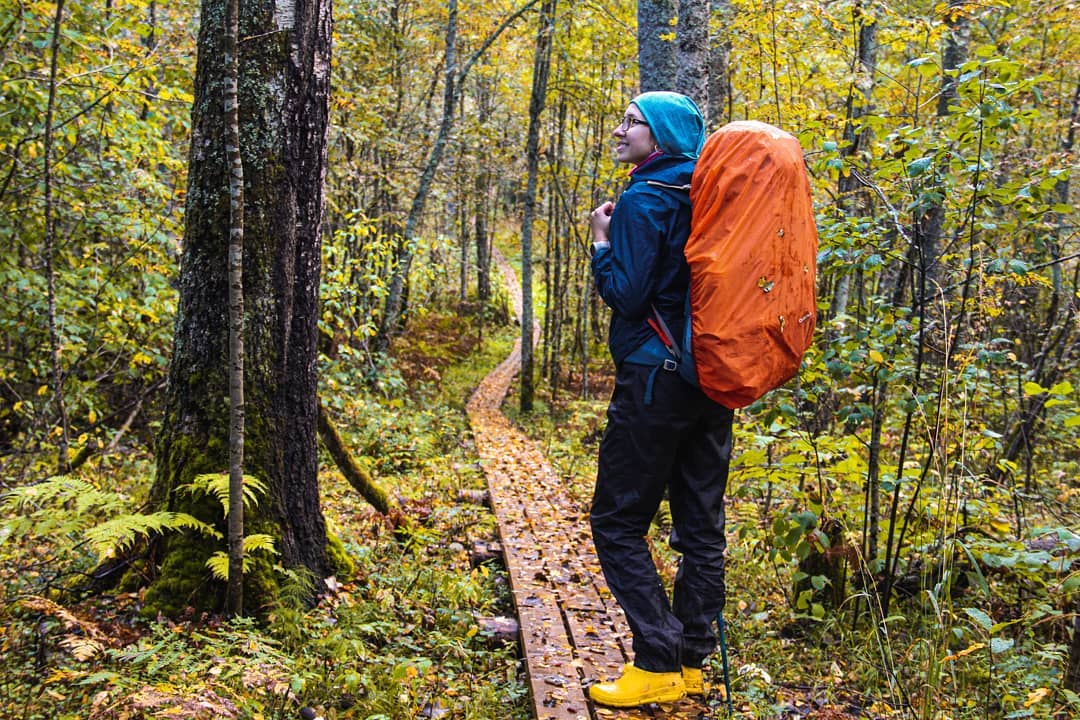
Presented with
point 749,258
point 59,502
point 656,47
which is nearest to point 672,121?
point 749,258

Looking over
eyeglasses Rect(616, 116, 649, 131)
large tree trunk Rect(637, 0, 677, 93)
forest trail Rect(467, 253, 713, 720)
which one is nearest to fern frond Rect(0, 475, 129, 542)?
forest trail Rect(467, 253, 713, 720)

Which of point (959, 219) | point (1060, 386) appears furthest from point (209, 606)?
point (959, 219)

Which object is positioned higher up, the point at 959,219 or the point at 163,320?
the point at 959,219

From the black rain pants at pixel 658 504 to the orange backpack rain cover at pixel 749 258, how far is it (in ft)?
1.07

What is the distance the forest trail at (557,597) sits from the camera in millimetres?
3500

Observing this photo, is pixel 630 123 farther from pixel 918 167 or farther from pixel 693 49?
pixel 693 49

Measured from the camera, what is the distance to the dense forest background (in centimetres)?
356

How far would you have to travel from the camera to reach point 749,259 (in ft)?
9.78

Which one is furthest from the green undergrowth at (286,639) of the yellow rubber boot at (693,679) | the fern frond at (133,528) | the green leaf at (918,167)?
the green leaf at (918,167)

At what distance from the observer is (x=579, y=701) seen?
11.3 ft

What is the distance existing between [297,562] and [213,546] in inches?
20.6

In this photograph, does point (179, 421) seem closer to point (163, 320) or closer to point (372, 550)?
point (372, 550)

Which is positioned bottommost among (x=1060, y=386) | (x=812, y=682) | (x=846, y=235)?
(x=812, y=682)

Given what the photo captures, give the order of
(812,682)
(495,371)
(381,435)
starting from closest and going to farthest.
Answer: (812,682)
(381,435)
(495,371)
